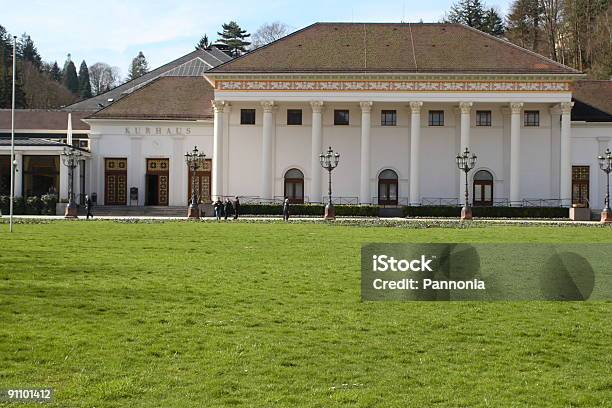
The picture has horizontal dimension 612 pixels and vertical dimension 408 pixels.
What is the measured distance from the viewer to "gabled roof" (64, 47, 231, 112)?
82.3m

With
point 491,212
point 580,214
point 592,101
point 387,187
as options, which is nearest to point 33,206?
point 387,187

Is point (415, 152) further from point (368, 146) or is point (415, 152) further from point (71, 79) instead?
point (71, 79)

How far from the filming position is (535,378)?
32.2 ft

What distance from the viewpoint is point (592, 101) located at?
66.8m

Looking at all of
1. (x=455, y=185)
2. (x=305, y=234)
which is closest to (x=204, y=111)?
(x=455, y=185)

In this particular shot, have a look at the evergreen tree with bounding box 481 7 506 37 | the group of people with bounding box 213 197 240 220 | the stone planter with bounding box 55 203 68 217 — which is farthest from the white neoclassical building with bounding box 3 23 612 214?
the evergreen tree with bounding box 481 7 506 37

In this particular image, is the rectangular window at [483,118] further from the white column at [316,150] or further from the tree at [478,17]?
the tree at [478,17]

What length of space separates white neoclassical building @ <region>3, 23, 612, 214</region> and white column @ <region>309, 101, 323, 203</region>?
0.11 meters

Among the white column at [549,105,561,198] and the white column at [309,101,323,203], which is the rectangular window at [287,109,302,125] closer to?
the white column at [309,101,323,203]

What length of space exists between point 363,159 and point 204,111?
46.8 feet

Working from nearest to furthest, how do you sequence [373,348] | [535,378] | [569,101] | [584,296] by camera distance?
1. [535,378]
2. [373,348]
3. [584,296]
4. [569,101]

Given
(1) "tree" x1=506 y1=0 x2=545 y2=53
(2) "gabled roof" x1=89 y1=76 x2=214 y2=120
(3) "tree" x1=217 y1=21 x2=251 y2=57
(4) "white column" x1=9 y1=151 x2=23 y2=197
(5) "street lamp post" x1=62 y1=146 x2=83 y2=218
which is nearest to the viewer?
(5) "street lamp post" x1=62 y1=146 x2=83 y2=218

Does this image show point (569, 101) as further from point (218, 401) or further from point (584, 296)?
point (218, 401)

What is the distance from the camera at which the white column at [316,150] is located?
61406 millimetres
